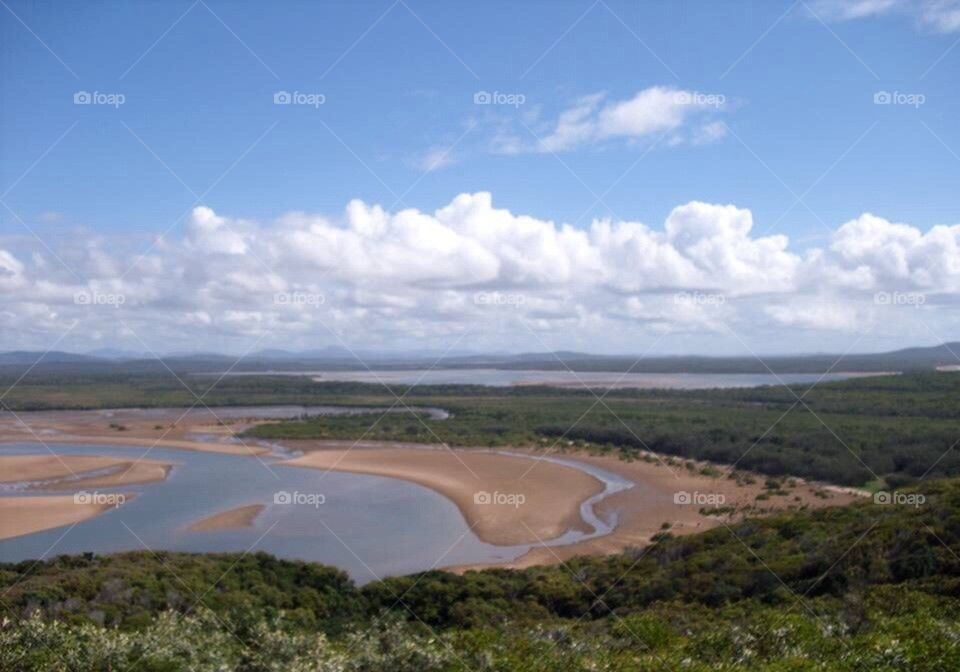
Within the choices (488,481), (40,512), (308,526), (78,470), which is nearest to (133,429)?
(78,470)

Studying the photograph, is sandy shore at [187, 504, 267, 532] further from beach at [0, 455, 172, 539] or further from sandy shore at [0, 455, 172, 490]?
sandy shore at [0, 455, 172, 490]

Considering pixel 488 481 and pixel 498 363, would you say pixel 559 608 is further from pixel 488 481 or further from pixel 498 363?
pixel 498 363

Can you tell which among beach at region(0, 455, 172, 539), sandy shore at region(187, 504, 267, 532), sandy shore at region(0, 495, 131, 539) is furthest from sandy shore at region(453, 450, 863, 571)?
beach at region(0, 455, 172, 539)

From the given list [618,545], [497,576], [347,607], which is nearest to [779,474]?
[618,545]

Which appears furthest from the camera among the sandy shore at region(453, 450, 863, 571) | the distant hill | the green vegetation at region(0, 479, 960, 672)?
the distant hill

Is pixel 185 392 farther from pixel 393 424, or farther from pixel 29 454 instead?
pixel 29 454

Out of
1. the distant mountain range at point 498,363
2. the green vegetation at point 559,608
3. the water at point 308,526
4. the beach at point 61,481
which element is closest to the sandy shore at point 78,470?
the beach at point 61,481

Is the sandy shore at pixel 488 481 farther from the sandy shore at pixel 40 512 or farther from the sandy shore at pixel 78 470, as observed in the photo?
the sandy shore at pixel 40 512
